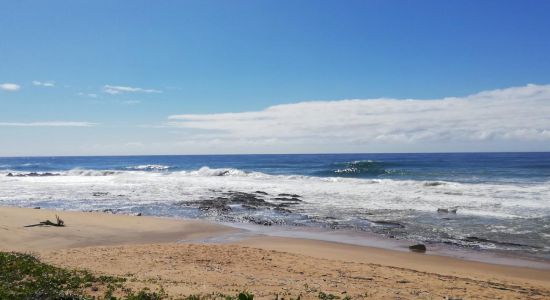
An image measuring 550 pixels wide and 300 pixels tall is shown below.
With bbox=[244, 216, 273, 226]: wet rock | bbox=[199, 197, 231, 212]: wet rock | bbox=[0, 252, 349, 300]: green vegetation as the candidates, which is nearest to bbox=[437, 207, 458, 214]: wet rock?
bbox=[244, 216, 273, 226]: wet rock

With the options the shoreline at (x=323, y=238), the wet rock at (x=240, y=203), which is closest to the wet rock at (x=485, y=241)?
the shoreline at (x=323, y=238)

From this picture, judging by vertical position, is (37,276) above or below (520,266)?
above

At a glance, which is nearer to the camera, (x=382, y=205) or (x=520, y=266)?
(x=520, y=266)

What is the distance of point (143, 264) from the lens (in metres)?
9.49

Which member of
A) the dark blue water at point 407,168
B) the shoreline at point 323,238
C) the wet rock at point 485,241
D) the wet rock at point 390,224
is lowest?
the shoreline at point 323,238

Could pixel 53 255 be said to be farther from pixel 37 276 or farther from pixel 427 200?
pixel 427 200

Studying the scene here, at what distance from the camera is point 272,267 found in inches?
376

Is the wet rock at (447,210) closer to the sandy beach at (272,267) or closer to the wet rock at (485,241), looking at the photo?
the wet rock at (485,241)

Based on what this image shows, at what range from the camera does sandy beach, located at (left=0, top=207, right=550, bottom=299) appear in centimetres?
764

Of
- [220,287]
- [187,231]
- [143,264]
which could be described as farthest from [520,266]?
[187,231]

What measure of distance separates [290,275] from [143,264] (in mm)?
3374

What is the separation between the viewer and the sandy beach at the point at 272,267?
764 cm

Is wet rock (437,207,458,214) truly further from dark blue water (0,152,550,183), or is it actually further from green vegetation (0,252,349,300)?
dark blue water (0,152,550,183)

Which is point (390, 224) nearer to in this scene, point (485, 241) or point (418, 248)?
point (485, 241)
